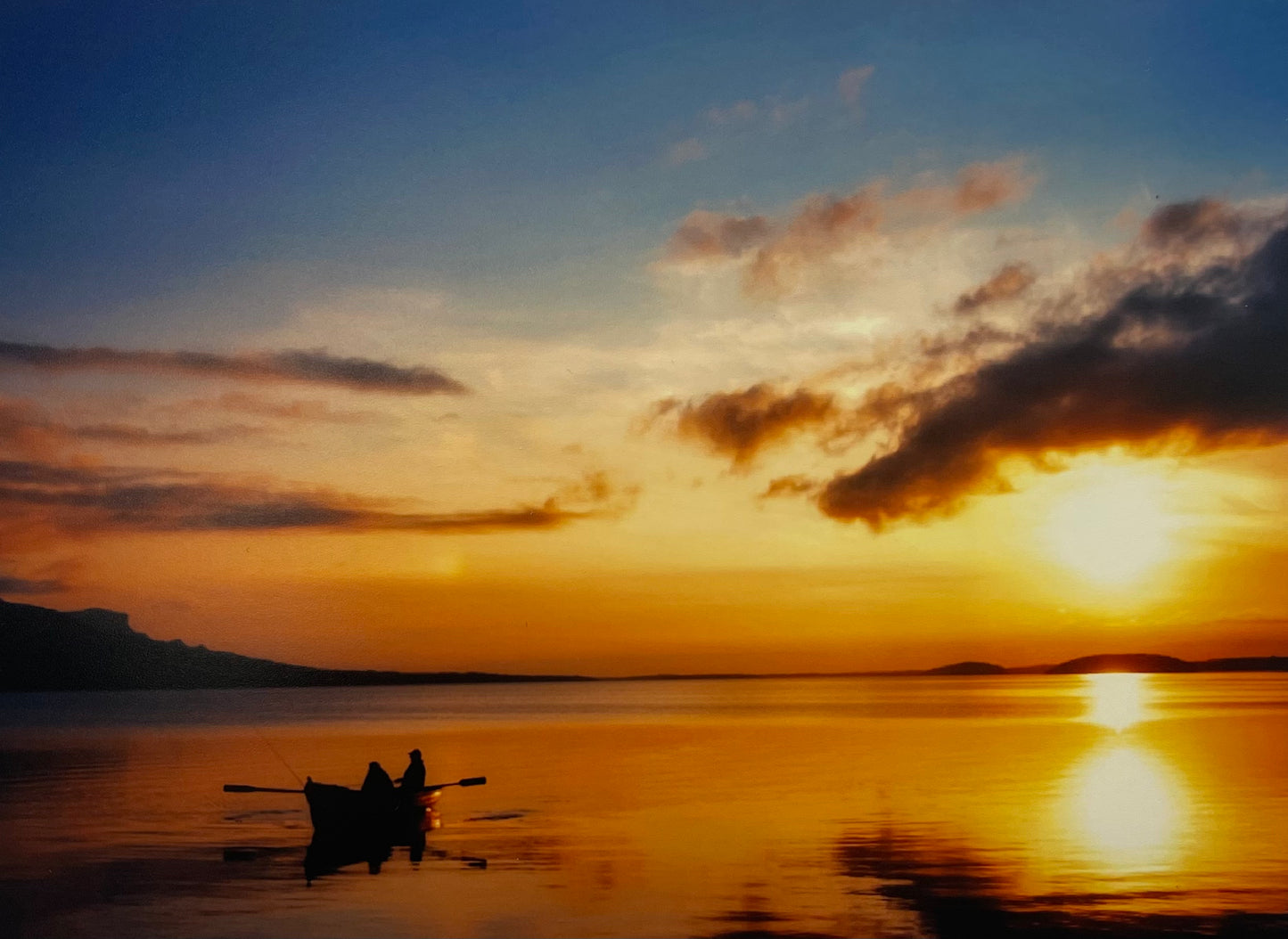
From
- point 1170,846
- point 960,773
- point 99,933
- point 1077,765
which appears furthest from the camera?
point 1077,765

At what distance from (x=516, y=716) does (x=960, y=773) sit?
96.1m

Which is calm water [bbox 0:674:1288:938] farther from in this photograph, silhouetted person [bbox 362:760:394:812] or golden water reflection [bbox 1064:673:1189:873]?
silhouetted person [bbox 362:760:394:812]

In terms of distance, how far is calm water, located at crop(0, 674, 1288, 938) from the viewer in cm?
2566

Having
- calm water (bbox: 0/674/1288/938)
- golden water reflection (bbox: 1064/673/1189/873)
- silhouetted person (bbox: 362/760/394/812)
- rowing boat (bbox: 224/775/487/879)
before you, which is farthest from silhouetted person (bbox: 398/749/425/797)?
golden water reflection (bbox: 1064/673/1189/873)

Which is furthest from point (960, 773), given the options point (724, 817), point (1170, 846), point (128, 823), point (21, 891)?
point (21, 891)

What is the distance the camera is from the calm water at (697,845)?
25656 mm

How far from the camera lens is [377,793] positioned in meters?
38.6

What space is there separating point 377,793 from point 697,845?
381 inches

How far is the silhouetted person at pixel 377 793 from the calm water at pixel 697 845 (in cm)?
246

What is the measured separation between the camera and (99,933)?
82.3ft

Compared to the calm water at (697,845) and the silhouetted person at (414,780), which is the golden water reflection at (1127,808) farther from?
the silhouetted person at (414,780)

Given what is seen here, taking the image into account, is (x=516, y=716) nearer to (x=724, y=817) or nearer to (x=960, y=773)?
(x=960, y=773)

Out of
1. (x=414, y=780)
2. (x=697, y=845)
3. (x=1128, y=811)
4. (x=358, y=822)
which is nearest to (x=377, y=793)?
(x=358, y=822)

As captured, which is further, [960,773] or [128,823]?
[960,773]
